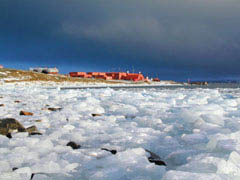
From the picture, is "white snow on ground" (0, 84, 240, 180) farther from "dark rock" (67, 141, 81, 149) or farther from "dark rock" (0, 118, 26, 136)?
"dark rock" (0, 118, 26, 136)

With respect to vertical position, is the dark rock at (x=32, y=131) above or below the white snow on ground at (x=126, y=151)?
above

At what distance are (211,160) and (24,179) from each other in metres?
2.10

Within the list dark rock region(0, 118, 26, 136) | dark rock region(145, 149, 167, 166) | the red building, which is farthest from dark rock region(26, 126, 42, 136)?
the red building

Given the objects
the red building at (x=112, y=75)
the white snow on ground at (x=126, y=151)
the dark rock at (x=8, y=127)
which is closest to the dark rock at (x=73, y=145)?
the white snow on ground at (x=126, y=151)

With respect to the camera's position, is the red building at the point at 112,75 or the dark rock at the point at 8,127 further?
the red building at the point at 112,75

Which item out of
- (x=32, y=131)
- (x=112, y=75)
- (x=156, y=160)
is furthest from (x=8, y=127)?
(x=112, y=75)

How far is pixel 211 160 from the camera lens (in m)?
2.46

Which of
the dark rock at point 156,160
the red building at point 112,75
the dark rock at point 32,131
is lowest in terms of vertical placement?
the dark rock at point 156,160

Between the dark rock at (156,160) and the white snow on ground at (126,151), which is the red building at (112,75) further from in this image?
the dark rock at (156,160)

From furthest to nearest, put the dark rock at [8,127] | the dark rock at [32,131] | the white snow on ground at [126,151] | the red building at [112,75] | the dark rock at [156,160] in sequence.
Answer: the red building at [112,75], the dark rock at [32,131], the dark rock at [8,127], the dark rock at [156,160], the white snow on ground at [126,151]

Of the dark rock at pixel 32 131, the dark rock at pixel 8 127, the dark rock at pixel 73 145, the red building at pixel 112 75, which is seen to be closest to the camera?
the dark rock at pixel 73 145

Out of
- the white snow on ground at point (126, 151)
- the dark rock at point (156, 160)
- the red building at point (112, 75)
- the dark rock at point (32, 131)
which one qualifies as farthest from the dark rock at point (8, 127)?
the red building at point (112, 75)

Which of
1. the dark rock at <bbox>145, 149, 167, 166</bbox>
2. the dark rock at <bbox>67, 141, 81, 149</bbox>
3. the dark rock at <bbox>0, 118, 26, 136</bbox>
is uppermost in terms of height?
the dark rock at <bbox>0, 118, 26, 136</bbox>

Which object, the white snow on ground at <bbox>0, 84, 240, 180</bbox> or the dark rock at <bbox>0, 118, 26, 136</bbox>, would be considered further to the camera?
the dark rock at <bbox>0, 118, 26, 136</bbox>
